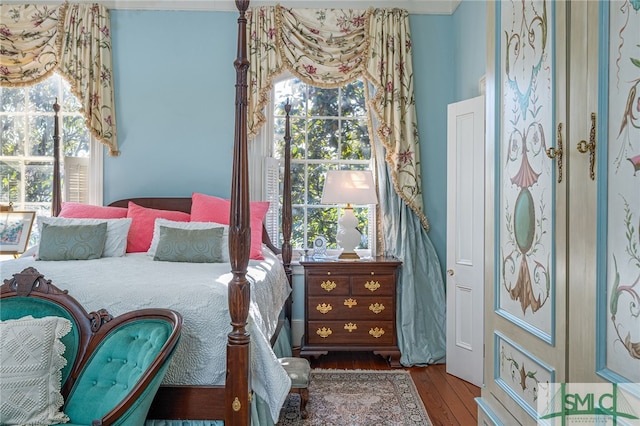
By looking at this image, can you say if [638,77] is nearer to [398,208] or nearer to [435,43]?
[398,208]

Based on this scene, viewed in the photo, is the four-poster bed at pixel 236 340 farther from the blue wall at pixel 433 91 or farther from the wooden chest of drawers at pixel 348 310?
the blue wall at pixel 433 91

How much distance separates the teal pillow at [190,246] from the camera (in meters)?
2.87


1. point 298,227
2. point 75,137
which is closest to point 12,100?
point 75,137

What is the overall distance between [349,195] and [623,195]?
9.34 ft

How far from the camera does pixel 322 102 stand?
4168mm

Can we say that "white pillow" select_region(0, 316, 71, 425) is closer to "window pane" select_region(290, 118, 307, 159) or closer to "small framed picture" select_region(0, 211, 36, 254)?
"small framed picture" select_region(0, 211, 36, 254)

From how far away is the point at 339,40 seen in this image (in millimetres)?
3889

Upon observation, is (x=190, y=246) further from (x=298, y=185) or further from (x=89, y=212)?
(x=298, y=185)

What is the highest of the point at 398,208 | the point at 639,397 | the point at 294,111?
the point at 294,111

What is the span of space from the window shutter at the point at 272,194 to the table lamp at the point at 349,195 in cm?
55

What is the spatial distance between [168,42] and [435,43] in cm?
241

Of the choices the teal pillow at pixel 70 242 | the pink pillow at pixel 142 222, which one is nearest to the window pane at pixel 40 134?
the pink pillow at pixel 142 222

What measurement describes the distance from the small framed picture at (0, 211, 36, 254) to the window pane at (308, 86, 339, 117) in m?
2.63

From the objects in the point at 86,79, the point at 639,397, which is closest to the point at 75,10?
the point at 86,79
